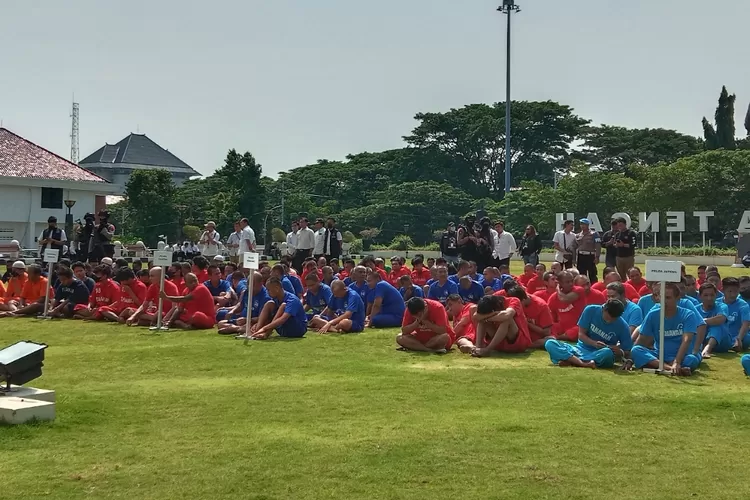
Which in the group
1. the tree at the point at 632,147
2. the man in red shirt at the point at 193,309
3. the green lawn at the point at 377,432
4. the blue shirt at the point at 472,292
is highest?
the tree at the point at 632,147

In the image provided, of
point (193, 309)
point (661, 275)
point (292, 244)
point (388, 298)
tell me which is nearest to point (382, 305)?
point (388, 298)

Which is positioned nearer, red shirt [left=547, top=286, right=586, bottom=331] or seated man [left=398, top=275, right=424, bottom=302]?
red shirt [left=547, top=286, right=586, bottom=331]

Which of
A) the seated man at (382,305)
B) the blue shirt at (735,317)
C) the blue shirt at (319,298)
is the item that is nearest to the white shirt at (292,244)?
the blue shirt at (319,298)

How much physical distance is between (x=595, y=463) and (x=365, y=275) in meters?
9.00

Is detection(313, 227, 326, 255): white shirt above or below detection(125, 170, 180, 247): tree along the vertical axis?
below

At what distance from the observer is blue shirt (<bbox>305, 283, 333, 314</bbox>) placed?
15.0 m

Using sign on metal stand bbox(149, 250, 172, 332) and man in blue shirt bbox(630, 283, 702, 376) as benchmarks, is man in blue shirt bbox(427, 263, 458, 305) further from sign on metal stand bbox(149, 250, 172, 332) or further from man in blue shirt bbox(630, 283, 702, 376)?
man in blue shirt bbox(630, 283, 702, 376)

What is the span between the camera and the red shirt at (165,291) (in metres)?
15.1

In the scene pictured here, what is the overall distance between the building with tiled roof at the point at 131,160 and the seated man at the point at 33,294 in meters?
110

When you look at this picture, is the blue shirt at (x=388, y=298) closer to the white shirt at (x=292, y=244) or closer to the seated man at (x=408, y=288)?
the seated man at (x=408, y=288)

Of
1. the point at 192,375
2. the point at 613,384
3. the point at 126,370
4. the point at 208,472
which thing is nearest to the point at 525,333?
the point at 613,384

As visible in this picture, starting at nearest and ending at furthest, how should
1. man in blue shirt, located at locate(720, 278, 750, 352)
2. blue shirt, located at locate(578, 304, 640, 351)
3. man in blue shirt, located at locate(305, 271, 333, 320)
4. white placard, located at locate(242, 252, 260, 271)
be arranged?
blue shirt, located at locate(578, 304, 640, 351) < man in blue shirt, located at locate(720, 278, 750, 352) < white placard, located at locate(242, 252, 260, 271) < man in blue shirt, located at locate(305, 271, 333, 320)

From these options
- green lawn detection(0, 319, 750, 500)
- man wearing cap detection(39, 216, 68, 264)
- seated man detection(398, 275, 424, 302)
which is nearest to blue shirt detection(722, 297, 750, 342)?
green lawn detection(0, 319, 750, 500)

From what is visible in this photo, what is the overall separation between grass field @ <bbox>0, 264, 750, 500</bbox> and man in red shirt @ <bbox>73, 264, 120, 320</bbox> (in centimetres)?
556
